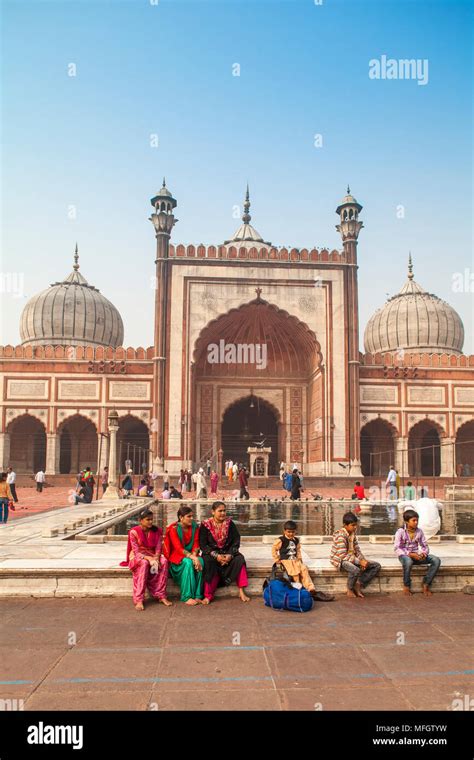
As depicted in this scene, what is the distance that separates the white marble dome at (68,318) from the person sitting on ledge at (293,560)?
25336 mm

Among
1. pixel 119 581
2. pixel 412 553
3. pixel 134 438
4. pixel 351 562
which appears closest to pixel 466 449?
pixel 134 438

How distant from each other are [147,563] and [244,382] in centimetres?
2148

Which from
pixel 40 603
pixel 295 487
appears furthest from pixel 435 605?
pixel 295 487

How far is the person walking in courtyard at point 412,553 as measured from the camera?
199 inches

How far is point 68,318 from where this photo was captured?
1145 inches

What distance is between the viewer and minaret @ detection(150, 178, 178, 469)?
909 inches

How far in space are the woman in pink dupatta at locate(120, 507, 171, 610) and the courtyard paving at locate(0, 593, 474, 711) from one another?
4.2 inches

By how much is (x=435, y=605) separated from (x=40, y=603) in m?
2.93

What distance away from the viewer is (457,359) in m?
26.0

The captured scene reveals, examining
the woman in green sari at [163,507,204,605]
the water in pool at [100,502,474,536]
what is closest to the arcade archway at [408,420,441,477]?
the water in pool at [100,502,474,536]

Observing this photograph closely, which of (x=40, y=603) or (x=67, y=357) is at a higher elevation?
(x=67, y=357)

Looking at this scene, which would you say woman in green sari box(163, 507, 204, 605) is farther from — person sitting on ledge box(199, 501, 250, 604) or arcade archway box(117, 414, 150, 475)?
arcade archway box(117, 414, 150, 475)

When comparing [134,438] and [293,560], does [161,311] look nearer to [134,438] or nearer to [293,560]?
[134,438]
